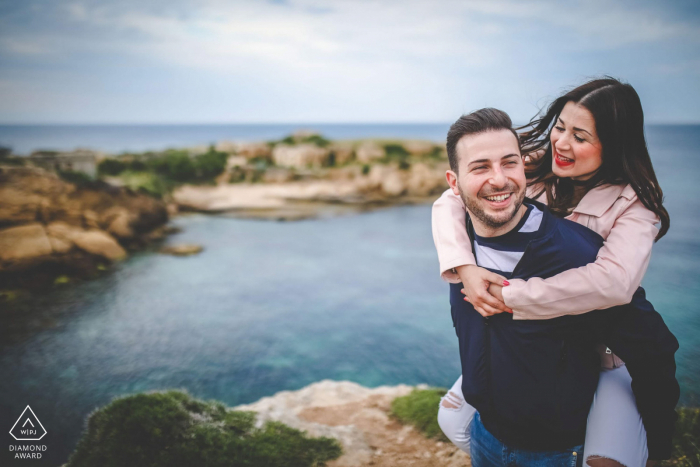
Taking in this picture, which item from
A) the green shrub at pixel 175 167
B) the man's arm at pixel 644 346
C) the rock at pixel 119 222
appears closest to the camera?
the man's arm at pixel 644 346

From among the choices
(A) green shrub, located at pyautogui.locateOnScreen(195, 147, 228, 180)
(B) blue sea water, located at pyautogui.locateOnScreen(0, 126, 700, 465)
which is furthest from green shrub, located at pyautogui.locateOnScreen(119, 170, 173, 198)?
(B) blue sea water, located at pyautogui.locateOnScreen(0, 126, 700, 465)

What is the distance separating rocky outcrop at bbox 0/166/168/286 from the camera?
12.3m

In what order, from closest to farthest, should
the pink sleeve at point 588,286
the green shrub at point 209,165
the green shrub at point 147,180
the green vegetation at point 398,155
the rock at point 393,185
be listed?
the pink sleeve at point 588,286 < the green shrub at point 147,180 < the green shrub at point 209,165 < the rock at point 393,185 < the green vegetation at point 398,155

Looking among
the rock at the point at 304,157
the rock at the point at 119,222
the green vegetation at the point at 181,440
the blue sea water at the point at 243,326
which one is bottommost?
the blue sea water at the point at 243,326

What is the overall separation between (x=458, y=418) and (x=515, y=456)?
1.76ft

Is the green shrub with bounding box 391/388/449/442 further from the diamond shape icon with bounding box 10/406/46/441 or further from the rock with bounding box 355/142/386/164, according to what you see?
the rock with bounding box 355/142/386/164

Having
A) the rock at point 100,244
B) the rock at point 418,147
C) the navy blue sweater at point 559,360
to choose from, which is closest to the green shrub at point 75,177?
the rock at point 100,244

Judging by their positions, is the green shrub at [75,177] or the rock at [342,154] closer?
the green shrub at [75,177]

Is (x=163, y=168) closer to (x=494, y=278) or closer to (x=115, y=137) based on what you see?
(x=494, y=278)

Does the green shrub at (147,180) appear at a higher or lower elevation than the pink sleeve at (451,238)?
lower

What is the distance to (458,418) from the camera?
108 inches

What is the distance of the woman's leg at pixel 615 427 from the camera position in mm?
2107

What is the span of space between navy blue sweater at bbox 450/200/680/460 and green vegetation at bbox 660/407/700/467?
2507 millimetres

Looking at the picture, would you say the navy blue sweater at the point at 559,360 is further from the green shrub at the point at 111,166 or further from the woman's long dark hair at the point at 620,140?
the green shrub at the point at 111,166
